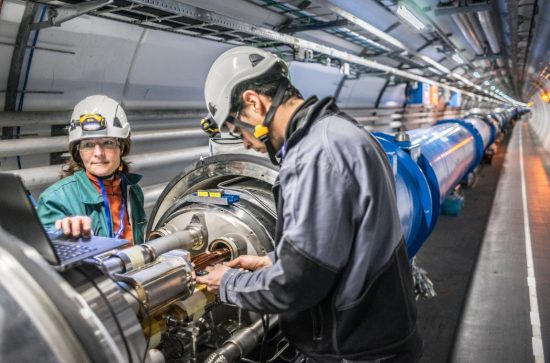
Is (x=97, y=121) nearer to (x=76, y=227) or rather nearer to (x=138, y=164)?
(x=76, y=227)

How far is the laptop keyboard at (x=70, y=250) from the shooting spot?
33.1 inches

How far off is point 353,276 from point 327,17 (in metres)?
3.93

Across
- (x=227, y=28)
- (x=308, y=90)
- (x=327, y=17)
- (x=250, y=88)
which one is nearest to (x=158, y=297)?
(x=250, y=88)

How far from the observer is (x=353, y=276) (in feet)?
3.47

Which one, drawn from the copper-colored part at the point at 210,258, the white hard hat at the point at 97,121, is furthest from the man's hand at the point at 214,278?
the white hard hat at the point at 97,121

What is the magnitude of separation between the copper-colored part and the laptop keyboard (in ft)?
1.68

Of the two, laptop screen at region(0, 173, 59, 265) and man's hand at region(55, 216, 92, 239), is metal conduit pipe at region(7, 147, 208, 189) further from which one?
laptop screen at region(0, 173, 59, 265)

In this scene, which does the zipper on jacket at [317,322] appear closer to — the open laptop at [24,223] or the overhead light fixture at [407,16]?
the open laptop at [24,223]

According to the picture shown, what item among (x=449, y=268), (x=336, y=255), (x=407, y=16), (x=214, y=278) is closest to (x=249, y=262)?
(x=214, y=278)

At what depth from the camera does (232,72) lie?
121cm

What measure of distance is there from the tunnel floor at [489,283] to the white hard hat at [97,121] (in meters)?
1.88

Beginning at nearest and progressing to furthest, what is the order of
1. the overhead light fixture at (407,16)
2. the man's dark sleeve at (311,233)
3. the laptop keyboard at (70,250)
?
the laptop keyboard at (70,250), the man's dark sleeve at (311,233), the overhead light fixture at (407,16)

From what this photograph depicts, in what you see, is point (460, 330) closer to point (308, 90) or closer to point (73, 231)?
point (73, 231)

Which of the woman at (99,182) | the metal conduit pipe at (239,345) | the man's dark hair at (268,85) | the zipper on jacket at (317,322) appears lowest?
the metal conduit pipe at (239,345)
